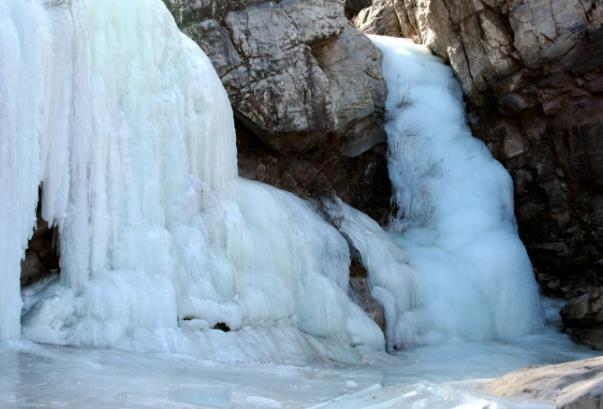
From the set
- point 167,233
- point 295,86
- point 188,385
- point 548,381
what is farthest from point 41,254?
point 295,86

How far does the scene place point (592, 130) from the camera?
531 inches

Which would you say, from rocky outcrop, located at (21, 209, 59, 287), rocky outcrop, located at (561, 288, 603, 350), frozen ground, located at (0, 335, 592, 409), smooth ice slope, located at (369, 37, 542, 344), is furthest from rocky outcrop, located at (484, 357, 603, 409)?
rocky outcrop, located at (561, 288, 603, 350)

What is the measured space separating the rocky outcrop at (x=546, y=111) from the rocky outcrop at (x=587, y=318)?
3.60 feet

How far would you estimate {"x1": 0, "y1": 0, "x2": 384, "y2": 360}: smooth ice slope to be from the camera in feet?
23.7

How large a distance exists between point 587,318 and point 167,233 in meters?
6.84

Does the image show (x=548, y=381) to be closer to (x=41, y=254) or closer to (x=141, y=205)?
(x=41, y=254)

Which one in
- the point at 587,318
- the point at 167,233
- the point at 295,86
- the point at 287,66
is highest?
the point at 287,66

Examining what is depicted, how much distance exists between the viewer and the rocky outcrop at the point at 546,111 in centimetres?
1330

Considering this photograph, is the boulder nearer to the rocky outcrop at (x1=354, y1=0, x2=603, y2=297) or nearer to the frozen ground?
the rocky outcrop at (x1=354, y1=0, x2=603, y2=297)

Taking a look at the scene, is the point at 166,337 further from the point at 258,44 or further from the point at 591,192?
the point at 591,192

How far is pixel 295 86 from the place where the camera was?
13039mm

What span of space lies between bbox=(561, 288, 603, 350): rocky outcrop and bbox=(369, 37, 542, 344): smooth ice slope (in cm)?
71

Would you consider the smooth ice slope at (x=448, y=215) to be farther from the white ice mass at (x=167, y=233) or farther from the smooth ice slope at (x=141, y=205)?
the smooth ice slope at (x=141, y=205)

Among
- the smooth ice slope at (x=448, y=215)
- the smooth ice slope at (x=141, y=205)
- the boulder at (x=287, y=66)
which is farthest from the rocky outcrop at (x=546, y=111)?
the smooth ice slope at (x=141, y=205)
